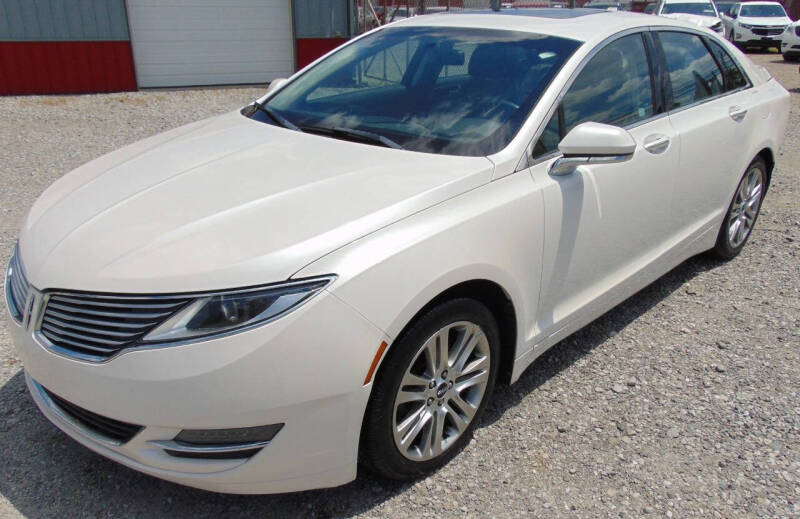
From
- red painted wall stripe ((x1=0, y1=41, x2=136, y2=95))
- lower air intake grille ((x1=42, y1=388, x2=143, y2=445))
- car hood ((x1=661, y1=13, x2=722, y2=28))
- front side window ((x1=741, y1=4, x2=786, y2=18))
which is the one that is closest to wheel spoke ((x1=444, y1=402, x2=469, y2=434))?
lower air intake grille ((x1=42, y1=388, x2=143, y2=445))

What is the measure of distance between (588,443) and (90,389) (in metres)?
2.03

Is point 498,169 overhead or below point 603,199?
overhead

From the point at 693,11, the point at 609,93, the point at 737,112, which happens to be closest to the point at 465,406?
the point at 609,93

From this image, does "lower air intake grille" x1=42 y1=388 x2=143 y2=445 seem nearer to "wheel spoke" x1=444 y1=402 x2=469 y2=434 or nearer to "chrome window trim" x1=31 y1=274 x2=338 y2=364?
"chrome window trim" x1=31 y1=274 x2=338 y2=364

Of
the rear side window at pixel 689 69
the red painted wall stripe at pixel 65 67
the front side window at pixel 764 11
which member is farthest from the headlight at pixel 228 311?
the front side window at pixel 764 11

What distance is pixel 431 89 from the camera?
3242 mm

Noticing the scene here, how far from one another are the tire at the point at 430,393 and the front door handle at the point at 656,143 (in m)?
1.38

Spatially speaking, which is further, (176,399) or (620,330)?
(620,330)

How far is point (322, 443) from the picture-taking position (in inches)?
86.0

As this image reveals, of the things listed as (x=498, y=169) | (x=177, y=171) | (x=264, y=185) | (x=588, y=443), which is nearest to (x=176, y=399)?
(x=264, y=185)

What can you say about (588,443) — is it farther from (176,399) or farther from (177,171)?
(177,171)

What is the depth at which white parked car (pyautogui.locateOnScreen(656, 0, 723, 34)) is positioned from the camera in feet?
54.2

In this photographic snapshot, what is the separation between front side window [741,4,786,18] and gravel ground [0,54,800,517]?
20.6m

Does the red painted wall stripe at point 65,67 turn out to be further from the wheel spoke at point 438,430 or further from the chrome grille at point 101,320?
the wheel spoke at point 438,430
